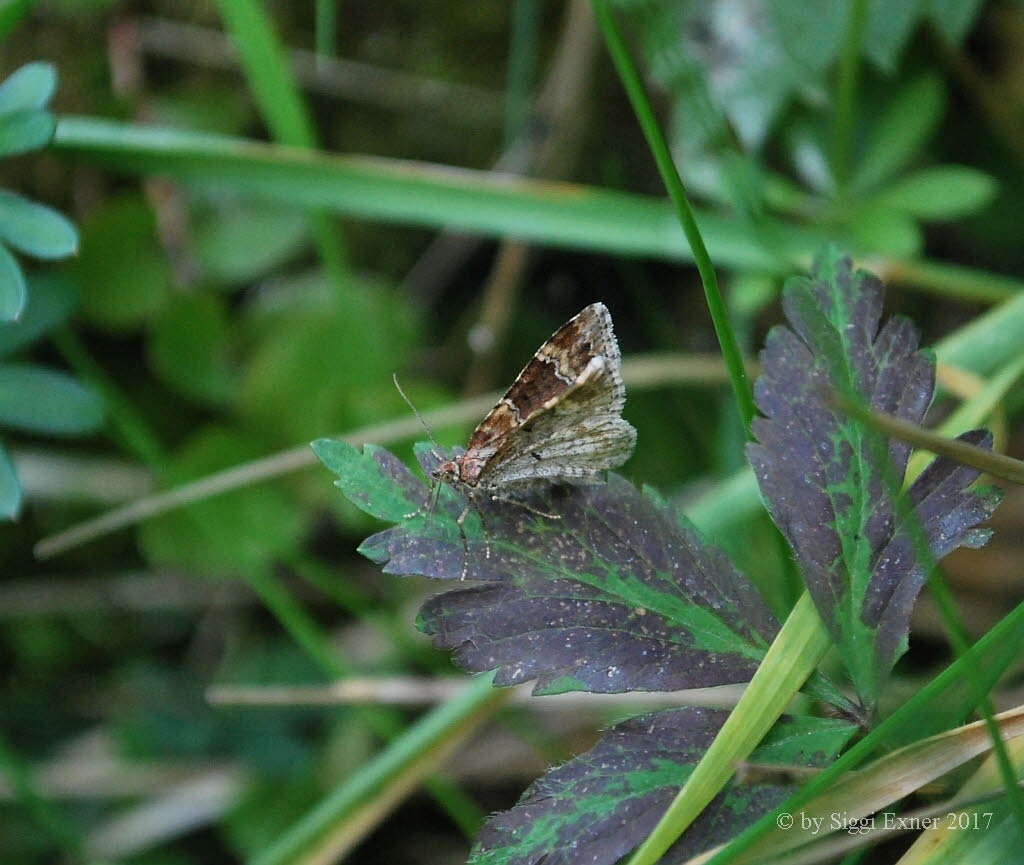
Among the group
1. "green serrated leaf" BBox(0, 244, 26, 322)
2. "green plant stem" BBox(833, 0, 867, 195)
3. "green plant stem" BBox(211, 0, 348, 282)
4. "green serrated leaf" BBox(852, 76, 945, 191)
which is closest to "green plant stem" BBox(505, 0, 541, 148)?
"green plant stem" BBox(211, 0, 348, 282)

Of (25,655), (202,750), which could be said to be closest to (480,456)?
(202,750)

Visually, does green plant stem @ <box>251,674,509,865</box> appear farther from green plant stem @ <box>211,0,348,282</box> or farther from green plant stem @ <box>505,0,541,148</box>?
green plant stem @ <box>505,0,541,148</box>

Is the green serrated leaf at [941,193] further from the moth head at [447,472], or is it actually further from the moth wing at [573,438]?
the moth head at [447,472]

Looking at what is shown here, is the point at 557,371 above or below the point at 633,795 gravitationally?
above

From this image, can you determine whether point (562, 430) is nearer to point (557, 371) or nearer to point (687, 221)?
point (557, 371)

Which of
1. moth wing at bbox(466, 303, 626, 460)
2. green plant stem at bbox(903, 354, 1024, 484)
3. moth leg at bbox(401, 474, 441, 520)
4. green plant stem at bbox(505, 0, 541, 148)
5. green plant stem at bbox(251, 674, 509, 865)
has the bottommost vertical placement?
green plant stem at bbox(251, 674, 509, 865)

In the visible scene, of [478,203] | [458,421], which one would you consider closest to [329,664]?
[458,421]
